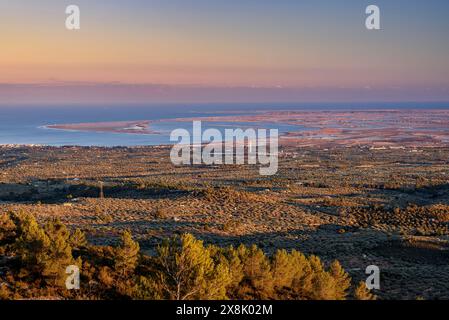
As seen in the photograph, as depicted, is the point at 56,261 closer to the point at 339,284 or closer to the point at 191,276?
the point at 191,276

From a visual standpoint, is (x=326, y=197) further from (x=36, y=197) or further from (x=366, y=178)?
(x=36, y=197)

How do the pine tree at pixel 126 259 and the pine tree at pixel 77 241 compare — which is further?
the pine tree at pixel 77 241

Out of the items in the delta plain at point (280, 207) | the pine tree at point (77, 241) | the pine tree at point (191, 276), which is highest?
the pine tree at point (191, 276)

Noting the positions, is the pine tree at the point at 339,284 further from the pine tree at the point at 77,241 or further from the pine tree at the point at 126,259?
the pine tree at the point at 77,241

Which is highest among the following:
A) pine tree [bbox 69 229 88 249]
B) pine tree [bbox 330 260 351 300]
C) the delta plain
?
pine tree [bbox 69 229 88 249]

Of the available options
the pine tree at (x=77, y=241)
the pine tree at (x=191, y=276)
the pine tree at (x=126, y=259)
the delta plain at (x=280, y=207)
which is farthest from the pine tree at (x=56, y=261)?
the pine tree at (x=77, y=241)

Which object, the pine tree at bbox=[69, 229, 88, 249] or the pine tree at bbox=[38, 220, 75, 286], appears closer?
the pine tree at bbox=[38, 220, 75, 286]

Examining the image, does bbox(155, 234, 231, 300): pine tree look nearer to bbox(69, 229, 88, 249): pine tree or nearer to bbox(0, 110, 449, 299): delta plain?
bbox(0, 110, 449, 299): delta plain

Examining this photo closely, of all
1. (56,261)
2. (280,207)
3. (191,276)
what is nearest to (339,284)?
(191,276)

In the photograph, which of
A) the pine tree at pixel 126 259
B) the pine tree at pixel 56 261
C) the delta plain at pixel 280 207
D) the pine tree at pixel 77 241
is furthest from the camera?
the delta plain at pixel 280 207

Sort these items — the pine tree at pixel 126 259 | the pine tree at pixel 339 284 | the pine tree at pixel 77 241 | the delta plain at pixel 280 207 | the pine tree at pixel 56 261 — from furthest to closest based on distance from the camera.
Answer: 1. the delta plain at pixel 280 207
2. the pine tree at pixel 77 241
3. the pine tree at pixel 126 259
4. the pine tree at pixel 339 284
5. the pine tree at pixel 56 261

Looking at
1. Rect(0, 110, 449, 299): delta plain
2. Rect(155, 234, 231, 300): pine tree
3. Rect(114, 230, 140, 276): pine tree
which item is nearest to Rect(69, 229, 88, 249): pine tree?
Rect(0, 110, 449, 299): delta plain

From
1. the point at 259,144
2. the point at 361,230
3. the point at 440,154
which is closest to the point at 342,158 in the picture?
the point at 440,154
